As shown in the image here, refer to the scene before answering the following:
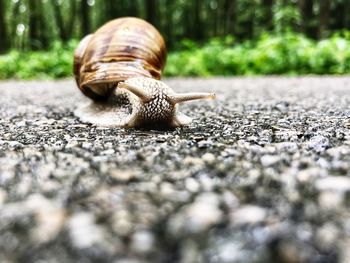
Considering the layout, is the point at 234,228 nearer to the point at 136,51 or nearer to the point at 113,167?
the point at 113,167

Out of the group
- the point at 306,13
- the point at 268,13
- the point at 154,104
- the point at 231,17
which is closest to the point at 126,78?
the point at 154,104

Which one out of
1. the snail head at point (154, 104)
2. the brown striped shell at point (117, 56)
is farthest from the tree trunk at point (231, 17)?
the snail head at point (154, 104)

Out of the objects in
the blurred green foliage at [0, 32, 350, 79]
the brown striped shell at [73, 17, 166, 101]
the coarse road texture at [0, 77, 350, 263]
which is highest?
the brown striped shell at [73, 17, 166, 101]

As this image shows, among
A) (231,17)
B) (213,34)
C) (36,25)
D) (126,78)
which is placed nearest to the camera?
(126,78)

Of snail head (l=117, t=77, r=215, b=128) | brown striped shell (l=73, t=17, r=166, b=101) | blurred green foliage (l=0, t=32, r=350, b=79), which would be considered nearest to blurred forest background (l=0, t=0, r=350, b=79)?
blurred green foliage (l=0, t=32, r=350, b=79)

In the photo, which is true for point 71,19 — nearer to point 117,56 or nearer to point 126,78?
point 117,56

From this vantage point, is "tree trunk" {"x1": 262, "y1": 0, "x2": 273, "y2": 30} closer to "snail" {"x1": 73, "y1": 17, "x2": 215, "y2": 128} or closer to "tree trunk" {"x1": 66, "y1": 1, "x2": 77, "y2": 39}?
"tree trunk" {"x1": 66, "y1": 1, "x2": 77, "y2": 39}

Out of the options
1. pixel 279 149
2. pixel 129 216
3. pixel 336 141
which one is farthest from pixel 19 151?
pixel 336 141
